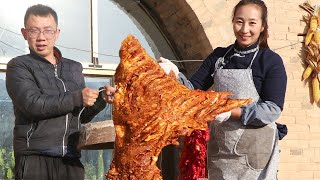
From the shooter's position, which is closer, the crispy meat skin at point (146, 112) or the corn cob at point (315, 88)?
the crispy meat skin at point (146, 112)

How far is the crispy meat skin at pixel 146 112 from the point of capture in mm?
2182

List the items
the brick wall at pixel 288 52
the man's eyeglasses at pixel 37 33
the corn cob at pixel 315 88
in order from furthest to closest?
→ the corn cob at pixel 315 88, the brick wall at pixel 288 52, the man's eyeglasses at pixel 37 33

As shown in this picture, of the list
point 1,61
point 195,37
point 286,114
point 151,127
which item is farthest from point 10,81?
point 286,114

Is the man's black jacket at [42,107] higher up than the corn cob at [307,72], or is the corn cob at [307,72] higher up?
the corn cob at [307,72]

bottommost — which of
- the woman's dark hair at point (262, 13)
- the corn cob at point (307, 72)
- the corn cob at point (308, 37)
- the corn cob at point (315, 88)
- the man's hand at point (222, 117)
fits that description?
the man's hand at point (222, 117)

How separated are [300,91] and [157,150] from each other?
3857 millimetres

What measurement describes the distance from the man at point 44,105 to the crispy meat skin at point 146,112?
0.49 metres

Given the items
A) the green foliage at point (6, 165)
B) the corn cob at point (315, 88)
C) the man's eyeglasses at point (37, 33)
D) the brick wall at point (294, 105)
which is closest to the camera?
the man's eyeglasses at point (37, 33)

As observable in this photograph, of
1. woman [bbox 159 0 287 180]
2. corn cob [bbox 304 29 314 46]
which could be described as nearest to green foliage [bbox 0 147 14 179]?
woman [bbox 159 0 287 180]

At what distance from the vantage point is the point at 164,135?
7.27 ft

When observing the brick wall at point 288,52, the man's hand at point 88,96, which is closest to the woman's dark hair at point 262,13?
the man's hand at point 88,96

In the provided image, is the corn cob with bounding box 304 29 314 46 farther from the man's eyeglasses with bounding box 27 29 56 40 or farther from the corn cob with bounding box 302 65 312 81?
the man's eyeglasses with bounding box 27 29 56 40

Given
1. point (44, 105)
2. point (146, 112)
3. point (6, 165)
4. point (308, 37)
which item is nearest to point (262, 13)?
point (146, 112)

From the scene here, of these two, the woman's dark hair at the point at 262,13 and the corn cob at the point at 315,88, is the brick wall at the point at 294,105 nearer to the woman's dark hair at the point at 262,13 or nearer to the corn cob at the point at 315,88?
the corn cob at the point at 315,88
